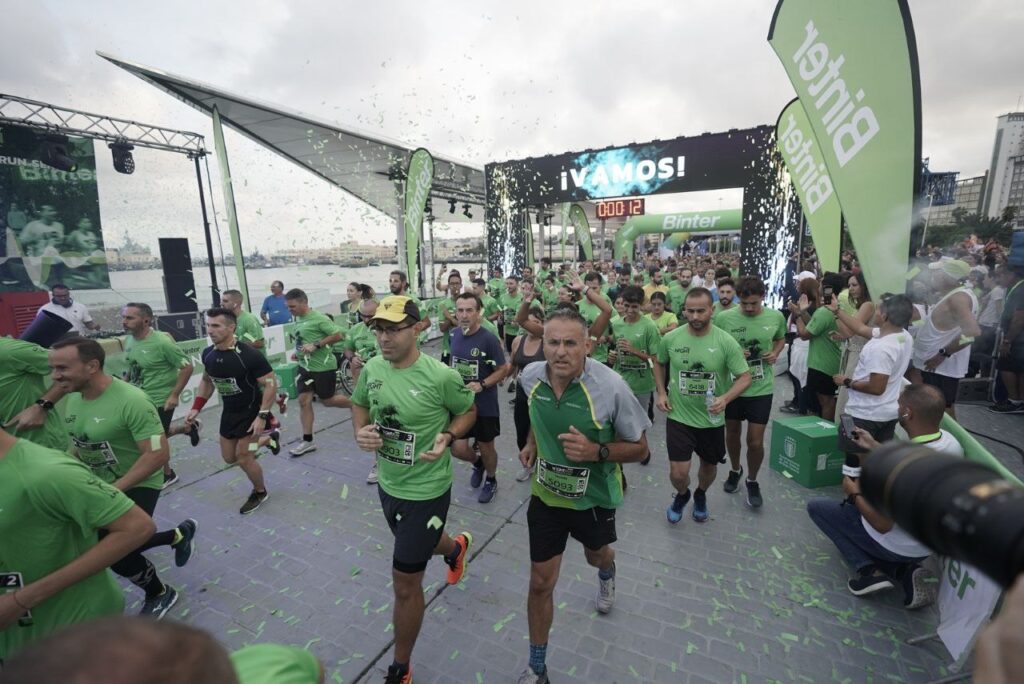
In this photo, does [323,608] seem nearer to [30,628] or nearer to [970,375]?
[30,628]

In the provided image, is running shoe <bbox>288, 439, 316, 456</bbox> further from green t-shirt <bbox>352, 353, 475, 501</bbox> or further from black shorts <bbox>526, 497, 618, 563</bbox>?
black shorts <bbox>526, 497, 618, 563</bbox>

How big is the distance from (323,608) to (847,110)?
17.6ft

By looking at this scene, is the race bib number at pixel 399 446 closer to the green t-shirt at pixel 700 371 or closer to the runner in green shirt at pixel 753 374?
the green t-shirt at pixel 700 371

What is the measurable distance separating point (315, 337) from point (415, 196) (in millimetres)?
5650

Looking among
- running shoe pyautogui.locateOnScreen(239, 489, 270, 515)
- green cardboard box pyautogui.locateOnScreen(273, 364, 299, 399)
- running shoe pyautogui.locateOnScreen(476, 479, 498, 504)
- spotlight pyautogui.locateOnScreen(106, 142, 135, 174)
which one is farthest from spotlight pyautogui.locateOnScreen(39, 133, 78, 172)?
running shoe pyautogui.locateOnScreen(476, 479, 498, 504)

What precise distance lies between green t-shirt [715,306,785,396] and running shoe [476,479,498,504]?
296 centimetres

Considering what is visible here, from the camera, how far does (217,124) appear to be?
12266 mm

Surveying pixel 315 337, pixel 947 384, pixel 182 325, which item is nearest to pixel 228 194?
pixel 182 325

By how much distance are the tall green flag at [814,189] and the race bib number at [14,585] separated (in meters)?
6.24

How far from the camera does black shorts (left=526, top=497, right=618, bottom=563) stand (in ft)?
9.02

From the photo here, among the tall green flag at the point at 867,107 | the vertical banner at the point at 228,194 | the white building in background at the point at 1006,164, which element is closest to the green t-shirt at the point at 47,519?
the tall green flag at the point at 867,107

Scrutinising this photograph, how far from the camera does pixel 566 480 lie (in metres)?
2.72

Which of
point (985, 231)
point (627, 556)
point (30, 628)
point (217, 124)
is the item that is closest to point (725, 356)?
point (627, 556)

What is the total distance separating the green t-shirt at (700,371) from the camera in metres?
4.13
